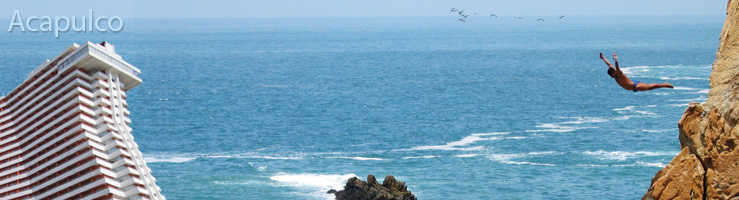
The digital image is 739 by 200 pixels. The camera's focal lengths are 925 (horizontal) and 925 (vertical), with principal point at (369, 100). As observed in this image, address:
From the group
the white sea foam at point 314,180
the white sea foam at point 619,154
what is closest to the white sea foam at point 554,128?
the white sea foam at point 619,154

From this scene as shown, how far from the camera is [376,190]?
64.9m

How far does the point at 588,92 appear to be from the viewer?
161 m

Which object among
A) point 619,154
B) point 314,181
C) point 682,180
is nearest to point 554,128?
point 619,154

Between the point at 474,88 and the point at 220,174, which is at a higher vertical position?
the point at 474,88

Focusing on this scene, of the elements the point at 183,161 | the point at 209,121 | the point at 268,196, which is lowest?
the point at 268,196

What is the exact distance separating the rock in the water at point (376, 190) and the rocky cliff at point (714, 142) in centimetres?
4012

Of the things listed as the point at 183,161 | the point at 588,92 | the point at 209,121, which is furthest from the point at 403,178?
the point at 588,92

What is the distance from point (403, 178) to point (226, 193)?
16551 mm

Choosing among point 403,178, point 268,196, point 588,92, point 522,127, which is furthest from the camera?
point 588,92

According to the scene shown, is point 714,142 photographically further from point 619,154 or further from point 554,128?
point 554,128

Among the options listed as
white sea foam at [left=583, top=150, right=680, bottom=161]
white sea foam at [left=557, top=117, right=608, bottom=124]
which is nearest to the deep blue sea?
white sea foam at [left=583, top=150, right=680, bottom=161]

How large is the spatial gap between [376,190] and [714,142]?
1681 inches

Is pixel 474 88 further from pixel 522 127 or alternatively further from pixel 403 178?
pixel 403 178

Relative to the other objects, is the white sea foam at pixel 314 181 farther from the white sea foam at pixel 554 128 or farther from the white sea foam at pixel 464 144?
the white sea foam at pixel 554 128
